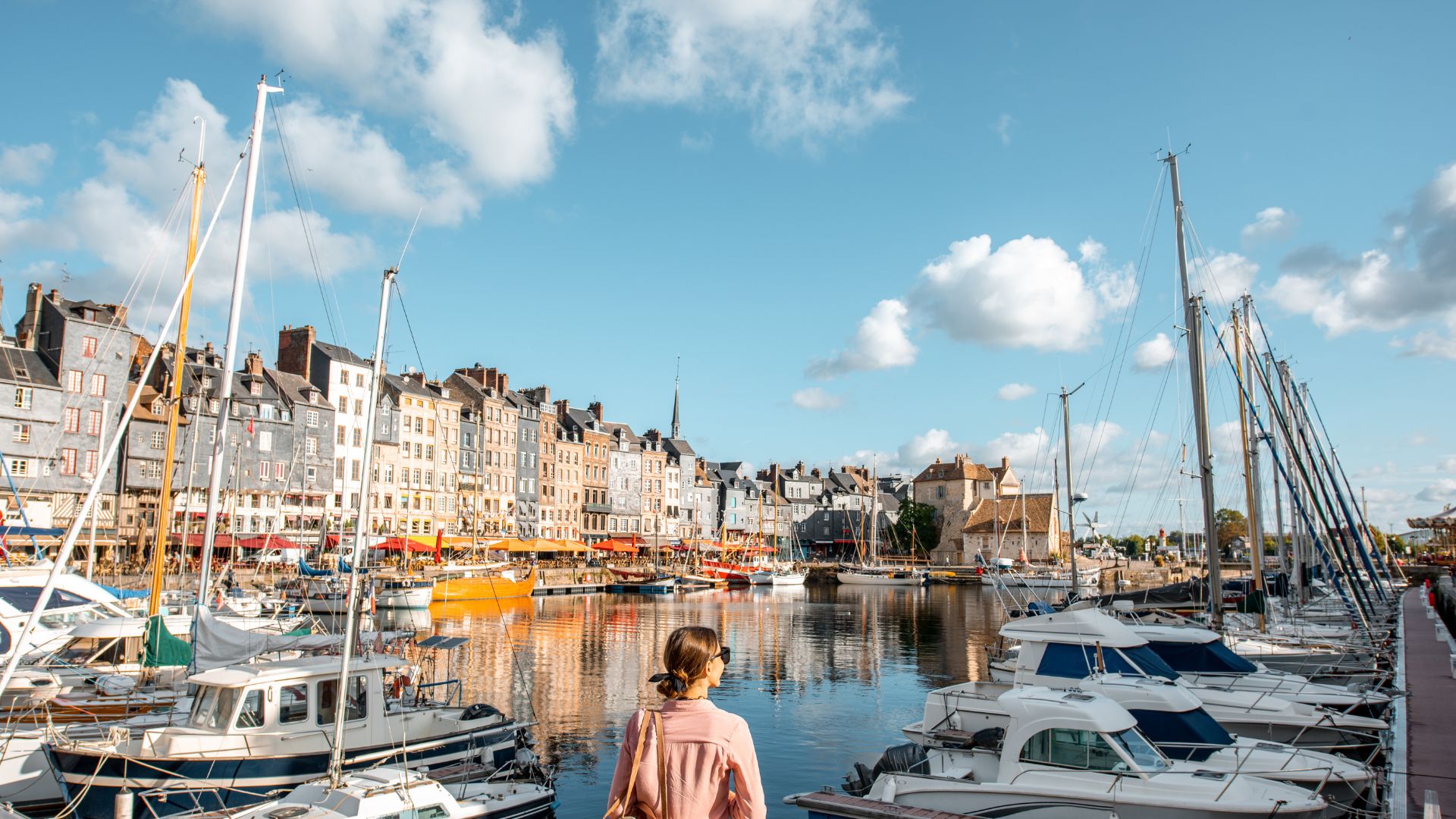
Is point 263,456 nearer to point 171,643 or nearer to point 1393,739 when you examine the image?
point 171,643

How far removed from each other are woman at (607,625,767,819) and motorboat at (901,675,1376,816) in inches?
440

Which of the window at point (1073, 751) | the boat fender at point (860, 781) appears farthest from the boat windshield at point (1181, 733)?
the boat fender at point (860, 781)

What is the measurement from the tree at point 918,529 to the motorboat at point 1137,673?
10702 centimetres

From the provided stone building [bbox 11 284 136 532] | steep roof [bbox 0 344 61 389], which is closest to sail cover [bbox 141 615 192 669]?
stone building [bbox 11 284 136 532]

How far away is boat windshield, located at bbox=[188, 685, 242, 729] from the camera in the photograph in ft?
51.2

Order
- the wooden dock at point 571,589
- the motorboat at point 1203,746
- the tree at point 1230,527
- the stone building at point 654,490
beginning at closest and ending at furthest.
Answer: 1. the motorboat at point 1203,746
2. the wooden dock at point 571,589
3. the stone building at point 654,490
4. the tree at point 1230,527

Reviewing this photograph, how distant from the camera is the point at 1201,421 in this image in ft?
90.9

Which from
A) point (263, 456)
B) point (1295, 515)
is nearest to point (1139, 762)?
point (1295, 515)

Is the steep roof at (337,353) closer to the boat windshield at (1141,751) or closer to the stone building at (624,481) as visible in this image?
the stone building at (624,481)

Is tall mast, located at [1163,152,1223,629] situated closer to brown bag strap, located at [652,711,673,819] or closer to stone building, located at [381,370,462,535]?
brown bag strap, located at [652,711,673,819]

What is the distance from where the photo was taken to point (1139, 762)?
13719 millimetres

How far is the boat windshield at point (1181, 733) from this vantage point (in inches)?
595

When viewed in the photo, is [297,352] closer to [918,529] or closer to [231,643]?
[231,643]

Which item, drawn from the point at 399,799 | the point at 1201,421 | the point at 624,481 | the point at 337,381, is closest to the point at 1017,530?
the point at 624,481
